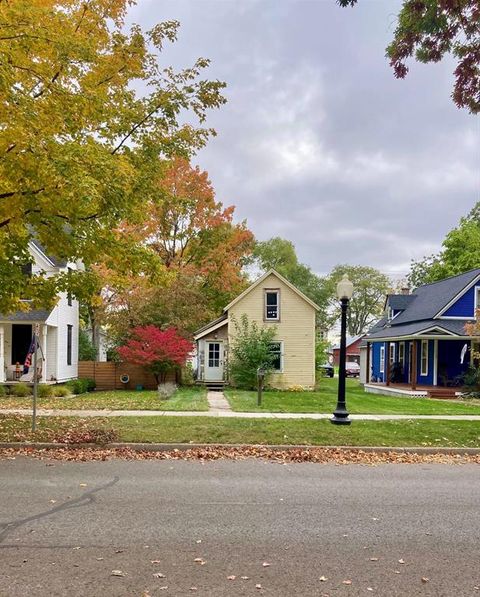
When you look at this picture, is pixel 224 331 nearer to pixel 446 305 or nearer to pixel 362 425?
pixel 446 305

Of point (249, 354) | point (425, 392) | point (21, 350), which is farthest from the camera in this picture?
point (249, 354)

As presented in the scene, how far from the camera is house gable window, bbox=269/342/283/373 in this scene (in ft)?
90.0

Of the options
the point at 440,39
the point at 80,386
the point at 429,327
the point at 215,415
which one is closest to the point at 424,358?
→ the point at 429,327

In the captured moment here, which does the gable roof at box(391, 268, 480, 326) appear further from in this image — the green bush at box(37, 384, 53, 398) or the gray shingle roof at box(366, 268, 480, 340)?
the green bush at box(37, 384, 53, 398)

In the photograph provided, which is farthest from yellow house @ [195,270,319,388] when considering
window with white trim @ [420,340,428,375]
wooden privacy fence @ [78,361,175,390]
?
window with white trim @ [420,340,428,375]

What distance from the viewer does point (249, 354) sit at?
2620cm

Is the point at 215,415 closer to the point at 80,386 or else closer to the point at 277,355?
the point at 80,386

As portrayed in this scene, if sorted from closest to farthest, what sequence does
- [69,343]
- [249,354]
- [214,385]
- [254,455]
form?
[254,455] < [249,354] < [214,385] < [69,343]

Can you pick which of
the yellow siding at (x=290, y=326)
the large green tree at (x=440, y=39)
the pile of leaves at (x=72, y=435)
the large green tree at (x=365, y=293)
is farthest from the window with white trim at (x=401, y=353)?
the large green tree at (x=365, y=293)

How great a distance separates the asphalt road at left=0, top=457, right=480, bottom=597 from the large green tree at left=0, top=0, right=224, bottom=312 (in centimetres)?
432

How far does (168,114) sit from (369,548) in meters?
9.60

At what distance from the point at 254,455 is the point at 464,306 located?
72.3ft

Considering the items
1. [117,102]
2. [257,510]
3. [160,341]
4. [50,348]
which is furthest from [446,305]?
[257,510]

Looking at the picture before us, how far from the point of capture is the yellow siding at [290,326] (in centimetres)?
2745
